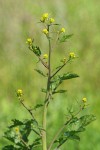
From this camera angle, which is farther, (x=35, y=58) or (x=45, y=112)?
(x=35, y=58)

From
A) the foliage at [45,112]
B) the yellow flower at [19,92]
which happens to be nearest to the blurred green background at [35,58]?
the foliage at [45,112]

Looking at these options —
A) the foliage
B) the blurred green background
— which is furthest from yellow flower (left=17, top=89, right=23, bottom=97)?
the blurred green background

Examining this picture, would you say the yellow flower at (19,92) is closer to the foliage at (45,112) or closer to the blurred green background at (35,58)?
the foliage at (45,112)

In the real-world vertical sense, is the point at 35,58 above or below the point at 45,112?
above

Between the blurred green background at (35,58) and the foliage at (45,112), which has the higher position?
the blurred green background at (35,58)

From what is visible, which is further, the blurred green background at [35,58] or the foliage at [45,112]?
the blurred green background at [35,58]

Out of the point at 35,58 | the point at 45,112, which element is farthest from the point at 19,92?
the point at 35,58

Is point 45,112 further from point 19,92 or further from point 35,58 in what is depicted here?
point 35,58

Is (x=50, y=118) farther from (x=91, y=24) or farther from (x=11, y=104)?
(x=91, y=24)

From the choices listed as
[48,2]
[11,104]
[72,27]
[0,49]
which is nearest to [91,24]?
[72,27]

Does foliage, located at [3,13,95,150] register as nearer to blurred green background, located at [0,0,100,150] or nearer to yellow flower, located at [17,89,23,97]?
yellow flower, located at [17,89,23,97]
